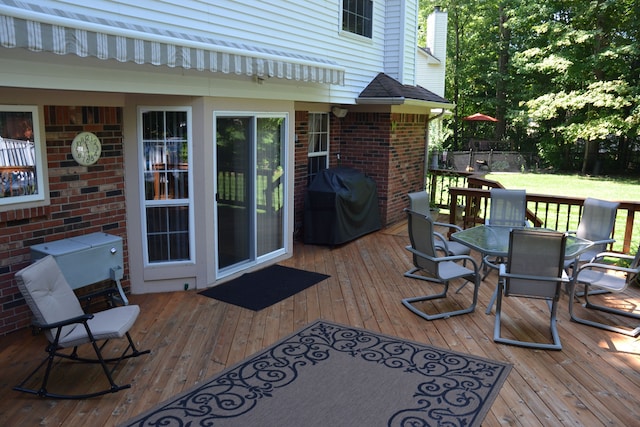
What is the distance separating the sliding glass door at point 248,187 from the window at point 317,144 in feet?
5.97

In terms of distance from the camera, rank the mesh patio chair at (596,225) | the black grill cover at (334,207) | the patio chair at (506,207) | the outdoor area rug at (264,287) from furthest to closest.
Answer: the black grill cover at (334,207) < the patio chair at (506,207) < the mesh patio chair at (596,225) < the outdoor area rug at (264,287)

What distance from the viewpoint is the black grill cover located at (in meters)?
8.57

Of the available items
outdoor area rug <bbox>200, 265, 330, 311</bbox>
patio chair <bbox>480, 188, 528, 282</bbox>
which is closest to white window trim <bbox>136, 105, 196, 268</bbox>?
outdoor area rug <bbox>200, 265, 330, 311</bbox>

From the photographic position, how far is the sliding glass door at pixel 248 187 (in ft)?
22.2

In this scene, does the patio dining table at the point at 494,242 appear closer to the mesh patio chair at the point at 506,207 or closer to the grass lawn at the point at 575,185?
the mesh patio chair at the point at 506,207

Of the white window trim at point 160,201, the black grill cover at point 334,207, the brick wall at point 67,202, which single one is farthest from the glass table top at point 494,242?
the brick wall at point 67,202

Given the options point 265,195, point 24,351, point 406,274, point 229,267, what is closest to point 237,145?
point 265,195

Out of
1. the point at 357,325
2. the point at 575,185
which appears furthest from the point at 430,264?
the point at 575,185

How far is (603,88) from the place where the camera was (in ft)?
63.8

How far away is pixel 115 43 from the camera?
13.9 ft

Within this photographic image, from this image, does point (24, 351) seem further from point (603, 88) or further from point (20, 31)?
point (603, 88)

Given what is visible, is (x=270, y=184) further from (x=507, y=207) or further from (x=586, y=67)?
(x=586, y=67)

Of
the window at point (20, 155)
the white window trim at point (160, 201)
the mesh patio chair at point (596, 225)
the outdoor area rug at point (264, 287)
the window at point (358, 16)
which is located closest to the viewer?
the window at point (20, 155)

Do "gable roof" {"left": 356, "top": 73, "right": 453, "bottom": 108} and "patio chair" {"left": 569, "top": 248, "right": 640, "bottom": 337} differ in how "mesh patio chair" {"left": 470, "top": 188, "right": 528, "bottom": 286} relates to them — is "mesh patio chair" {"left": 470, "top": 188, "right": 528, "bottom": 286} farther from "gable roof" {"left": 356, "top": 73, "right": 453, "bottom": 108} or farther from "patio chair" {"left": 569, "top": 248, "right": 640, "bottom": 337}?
"gable roof" {"left": 356, "top": 73, "right": 453, "bottom": 108}
